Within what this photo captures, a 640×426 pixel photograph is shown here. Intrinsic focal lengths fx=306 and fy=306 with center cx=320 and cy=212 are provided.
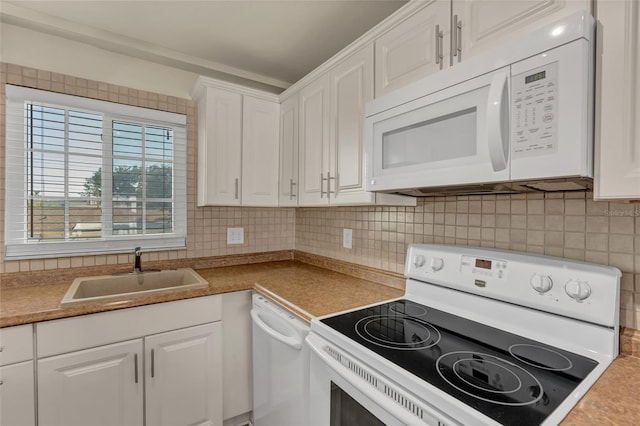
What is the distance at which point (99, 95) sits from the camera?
1874 millimetres

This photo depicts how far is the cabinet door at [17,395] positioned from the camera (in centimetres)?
122

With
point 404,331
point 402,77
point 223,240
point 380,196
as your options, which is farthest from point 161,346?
point 402,77

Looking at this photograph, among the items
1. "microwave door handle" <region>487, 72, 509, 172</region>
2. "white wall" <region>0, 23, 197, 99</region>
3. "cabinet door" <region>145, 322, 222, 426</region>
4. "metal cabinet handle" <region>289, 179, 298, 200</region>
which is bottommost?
"cabinet door" <region>145, 322, 222, 426</region>

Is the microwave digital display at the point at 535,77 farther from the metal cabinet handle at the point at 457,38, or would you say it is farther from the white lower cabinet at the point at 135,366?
the white lower cabinet at the point at 135,366

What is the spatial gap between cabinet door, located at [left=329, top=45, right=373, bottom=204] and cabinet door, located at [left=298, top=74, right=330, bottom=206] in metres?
0.07

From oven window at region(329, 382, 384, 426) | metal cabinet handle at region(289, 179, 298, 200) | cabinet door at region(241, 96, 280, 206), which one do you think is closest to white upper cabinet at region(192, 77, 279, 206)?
cabinet door at region(241, 96, 280, 206)

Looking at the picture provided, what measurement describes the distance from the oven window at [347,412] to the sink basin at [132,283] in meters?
0.94

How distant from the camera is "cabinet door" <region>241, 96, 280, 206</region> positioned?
209 centimetres

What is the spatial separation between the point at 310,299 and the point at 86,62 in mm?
1940

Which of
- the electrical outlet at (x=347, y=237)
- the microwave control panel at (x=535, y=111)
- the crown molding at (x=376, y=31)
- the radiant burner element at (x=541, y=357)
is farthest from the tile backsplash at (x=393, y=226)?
the crown molding at (x=376, y=31)

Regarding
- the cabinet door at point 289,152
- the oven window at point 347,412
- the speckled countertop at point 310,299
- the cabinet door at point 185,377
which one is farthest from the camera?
the cabinet door at point 289,152

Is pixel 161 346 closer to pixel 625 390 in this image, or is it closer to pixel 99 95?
pixel 99 95

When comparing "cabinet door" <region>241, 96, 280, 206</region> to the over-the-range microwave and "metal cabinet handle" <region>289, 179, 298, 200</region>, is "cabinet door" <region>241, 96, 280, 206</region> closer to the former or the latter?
"metal cabinet handle" <region>289, 179, 298, 200</region>

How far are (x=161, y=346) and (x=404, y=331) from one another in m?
1.21
